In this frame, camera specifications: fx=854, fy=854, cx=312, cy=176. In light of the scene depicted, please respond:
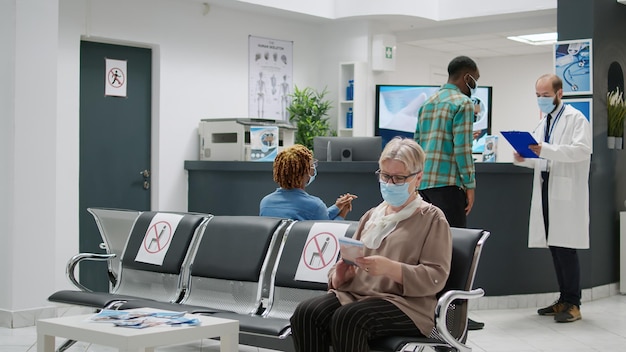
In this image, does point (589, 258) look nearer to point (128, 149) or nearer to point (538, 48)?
point (128, 149)

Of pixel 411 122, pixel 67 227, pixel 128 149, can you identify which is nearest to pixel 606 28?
pixel 411 122

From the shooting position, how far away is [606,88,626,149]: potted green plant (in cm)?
674

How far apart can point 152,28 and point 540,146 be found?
349cm

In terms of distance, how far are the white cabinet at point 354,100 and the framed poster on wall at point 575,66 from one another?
7.77ft

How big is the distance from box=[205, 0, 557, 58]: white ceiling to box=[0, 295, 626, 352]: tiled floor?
342 centimetres

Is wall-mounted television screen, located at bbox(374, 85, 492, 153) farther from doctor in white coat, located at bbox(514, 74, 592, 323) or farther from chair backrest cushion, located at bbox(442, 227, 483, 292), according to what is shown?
chair backrest cushion, located at bbox(442, 227, 483, 292)

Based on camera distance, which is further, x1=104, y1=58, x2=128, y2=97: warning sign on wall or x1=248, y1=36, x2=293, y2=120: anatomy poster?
x1=248, y1=36, x2=293, y2=120: anatomy poster

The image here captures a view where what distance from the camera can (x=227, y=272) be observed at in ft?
13.7

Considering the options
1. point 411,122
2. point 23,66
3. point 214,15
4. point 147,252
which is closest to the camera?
point 147,252

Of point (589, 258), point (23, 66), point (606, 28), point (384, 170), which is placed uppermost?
point (606, 28)

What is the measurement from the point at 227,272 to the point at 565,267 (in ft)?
8.30

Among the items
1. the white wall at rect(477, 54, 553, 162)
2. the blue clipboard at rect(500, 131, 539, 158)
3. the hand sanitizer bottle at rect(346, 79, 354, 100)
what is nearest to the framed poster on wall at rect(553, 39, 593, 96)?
the blue clipboard at rect(500, 131, 539, 158)

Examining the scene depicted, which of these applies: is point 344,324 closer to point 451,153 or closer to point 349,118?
point 451,153

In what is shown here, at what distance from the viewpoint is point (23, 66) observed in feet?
17.6
